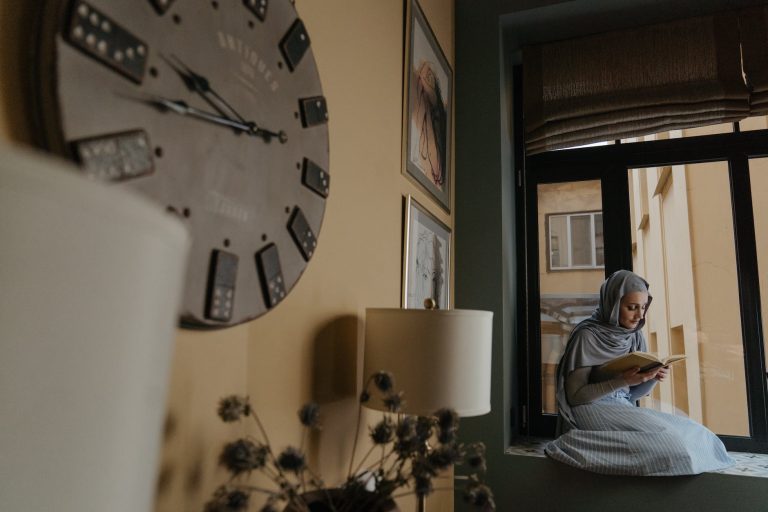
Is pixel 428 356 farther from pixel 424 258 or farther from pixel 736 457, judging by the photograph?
pixel 736 457

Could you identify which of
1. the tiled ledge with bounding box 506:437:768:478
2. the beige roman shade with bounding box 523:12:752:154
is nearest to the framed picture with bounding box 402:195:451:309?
the tiled ledge with bounding box 506:437:768:478

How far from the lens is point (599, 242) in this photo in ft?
10.6

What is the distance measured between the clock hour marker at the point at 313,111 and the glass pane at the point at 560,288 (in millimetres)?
2251

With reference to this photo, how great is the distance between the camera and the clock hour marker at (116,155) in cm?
73

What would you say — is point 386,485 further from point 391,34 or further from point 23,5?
point 391,34

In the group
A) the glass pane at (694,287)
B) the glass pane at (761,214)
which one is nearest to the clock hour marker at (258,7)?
the glass pane at (694,287)

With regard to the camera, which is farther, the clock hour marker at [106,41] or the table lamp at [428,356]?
the table lamp at [428,356]

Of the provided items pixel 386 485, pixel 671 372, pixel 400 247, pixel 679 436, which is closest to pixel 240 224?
pixel 386 485

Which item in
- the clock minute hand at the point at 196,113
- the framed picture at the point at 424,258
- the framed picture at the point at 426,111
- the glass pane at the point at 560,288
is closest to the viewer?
the clock minute hand at the point at 196,113

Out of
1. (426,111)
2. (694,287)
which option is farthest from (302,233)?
(694,287)

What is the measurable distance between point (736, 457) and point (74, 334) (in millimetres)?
3280

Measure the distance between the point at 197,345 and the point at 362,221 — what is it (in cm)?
84

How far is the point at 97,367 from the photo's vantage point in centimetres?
26

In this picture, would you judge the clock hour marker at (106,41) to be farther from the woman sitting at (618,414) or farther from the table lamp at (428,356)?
the woman sitting at (618,414)
